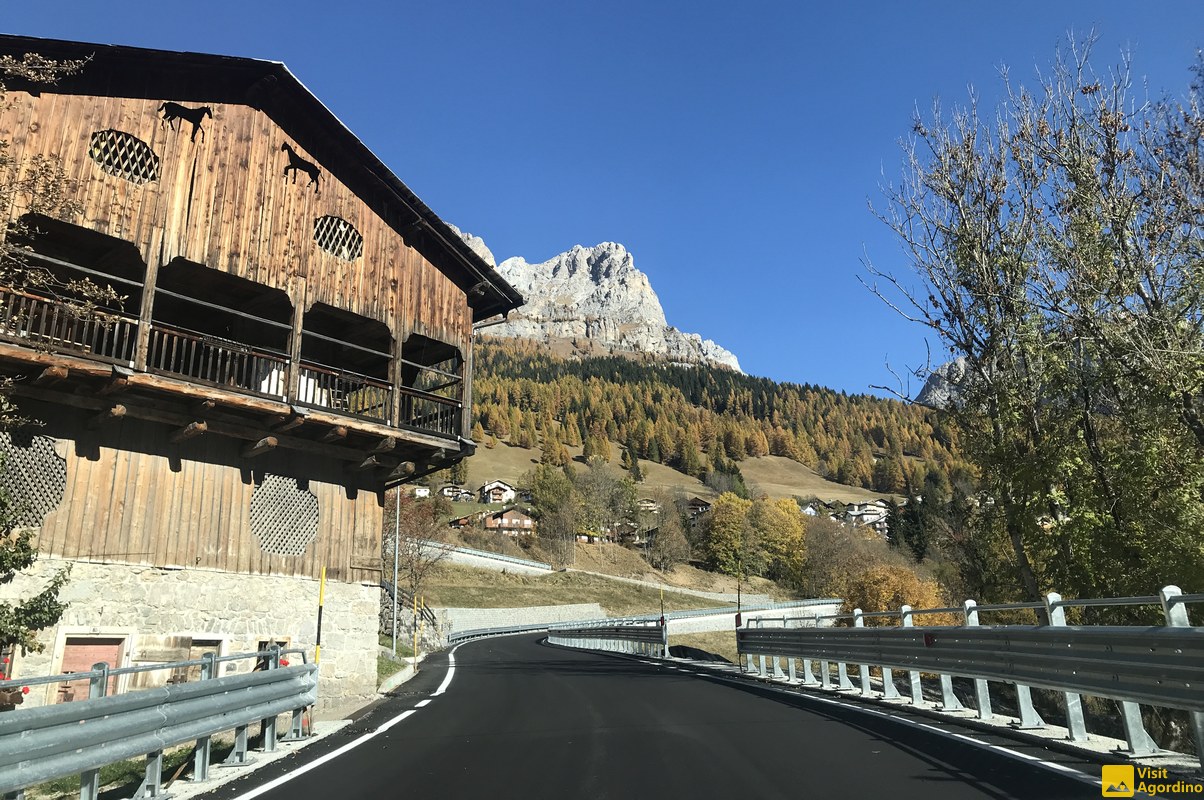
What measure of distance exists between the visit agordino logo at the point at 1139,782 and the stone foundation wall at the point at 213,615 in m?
8.93

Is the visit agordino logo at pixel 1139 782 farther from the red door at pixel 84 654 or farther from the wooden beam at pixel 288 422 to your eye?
the wooden beam at pixel 288 422

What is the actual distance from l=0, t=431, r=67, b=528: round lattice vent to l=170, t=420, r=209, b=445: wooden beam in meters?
1.73

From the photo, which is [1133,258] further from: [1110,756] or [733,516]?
[733,516]

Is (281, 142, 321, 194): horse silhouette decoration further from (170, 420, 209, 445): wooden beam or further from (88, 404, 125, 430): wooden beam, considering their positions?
(88, 404, 125, 430): wooden beam

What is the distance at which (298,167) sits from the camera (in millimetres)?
17016

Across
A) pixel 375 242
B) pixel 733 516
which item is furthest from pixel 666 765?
pixel 733 516

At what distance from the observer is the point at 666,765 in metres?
7.26

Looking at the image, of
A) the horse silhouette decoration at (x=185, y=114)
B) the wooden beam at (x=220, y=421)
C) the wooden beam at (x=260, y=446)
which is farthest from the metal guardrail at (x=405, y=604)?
the horse silhouette decoration at (x=185, y=114)

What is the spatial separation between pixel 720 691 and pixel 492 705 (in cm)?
414

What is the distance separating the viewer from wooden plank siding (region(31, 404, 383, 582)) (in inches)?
500

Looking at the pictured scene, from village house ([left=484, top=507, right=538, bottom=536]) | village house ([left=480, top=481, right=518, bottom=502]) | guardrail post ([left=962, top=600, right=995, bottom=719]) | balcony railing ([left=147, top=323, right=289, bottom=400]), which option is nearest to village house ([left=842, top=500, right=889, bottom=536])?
village house ([left=480, top=481, right=518, bottom=502])

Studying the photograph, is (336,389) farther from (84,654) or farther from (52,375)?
(84,654)

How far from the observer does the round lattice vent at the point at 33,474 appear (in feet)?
39.4

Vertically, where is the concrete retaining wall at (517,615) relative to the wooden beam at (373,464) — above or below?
below
